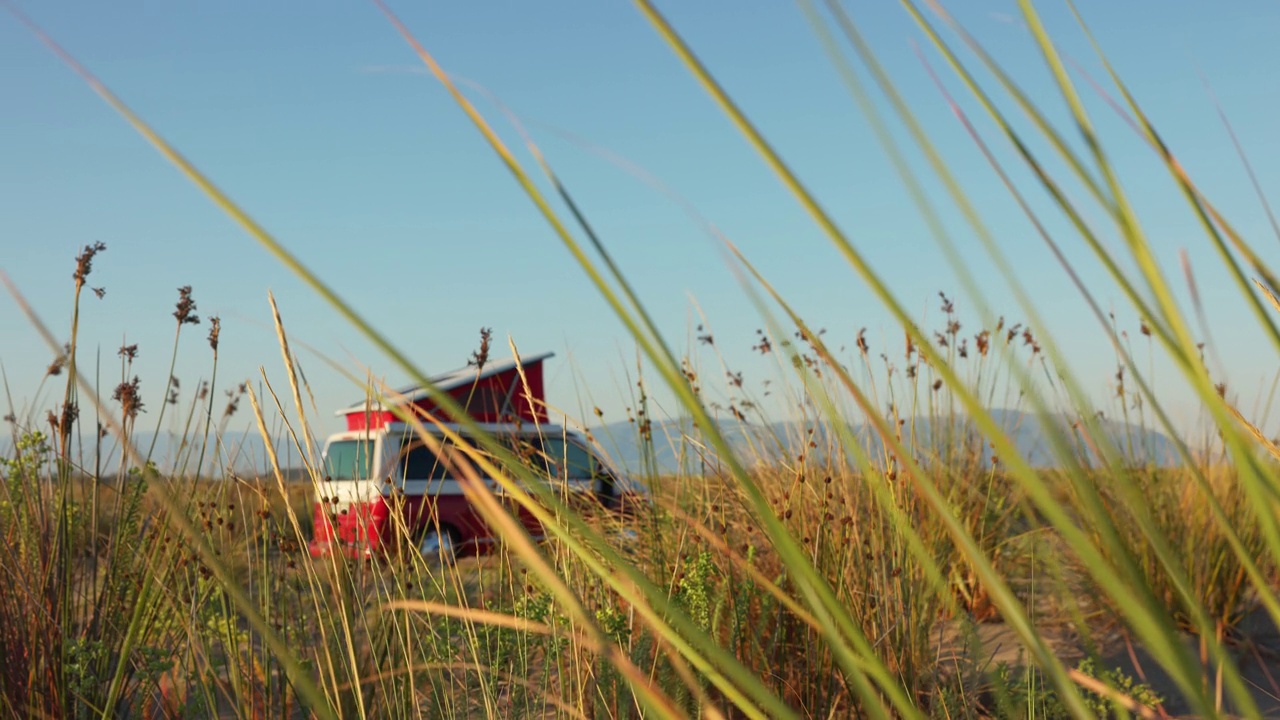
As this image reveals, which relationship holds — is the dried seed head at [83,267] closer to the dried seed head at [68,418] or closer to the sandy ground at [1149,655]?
the dried seed head at [68,418]

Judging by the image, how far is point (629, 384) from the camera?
10.7 feet

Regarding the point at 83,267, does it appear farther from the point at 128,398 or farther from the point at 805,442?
the point at 805,442

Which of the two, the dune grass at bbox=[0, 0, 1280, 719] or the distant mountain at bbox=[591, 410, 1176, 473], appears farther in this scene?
the distant mountain at bbox=[591, 410, 1176, 473]

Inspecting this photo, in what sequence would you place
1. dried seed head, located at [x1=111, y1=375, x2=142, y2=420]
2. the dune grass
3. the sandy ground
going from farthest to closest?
1. the sandy ground
2. dried seed head, located at [x1=111, y1=375, x2=142, y2=420]
3. the dune grass

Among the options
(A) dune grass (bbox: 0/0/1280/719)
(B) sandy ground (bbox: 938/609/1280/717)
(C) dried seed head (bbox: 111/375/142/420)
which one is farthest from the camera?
(B) sandy ground (bbox: 938/609/1280/717)

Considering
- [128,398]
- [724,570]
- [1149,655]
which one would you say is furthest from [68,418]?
[1149,655]

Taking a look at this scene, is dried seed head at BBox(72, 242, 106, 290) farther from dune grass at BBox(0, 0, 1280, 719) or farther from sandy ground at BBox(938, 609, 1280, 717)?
sandy ground at BBox(938, 609, 1280, 717)

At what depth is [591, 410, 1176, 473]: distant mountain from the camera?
2.79m

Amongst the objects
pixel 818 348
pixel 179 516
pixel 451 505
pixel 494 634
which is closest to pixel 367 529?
pixel 494 634

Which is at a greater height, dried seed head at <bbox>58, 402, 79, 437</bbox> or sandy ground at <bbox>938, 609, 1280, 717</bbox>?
dried seed head at <bbox>58, 402, 79, 437</bbox>

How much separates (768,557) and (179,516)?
2807mm

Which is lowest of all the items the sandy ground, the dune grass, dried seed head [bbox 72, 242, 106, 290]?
the sandy ground

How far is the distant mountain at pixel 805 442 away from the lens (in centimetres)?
279

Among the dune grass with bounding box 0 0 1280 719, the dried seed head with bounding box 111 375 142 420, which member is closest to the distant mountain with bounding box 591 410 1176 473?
the dune grass with bounding box 0 0 1280 719
